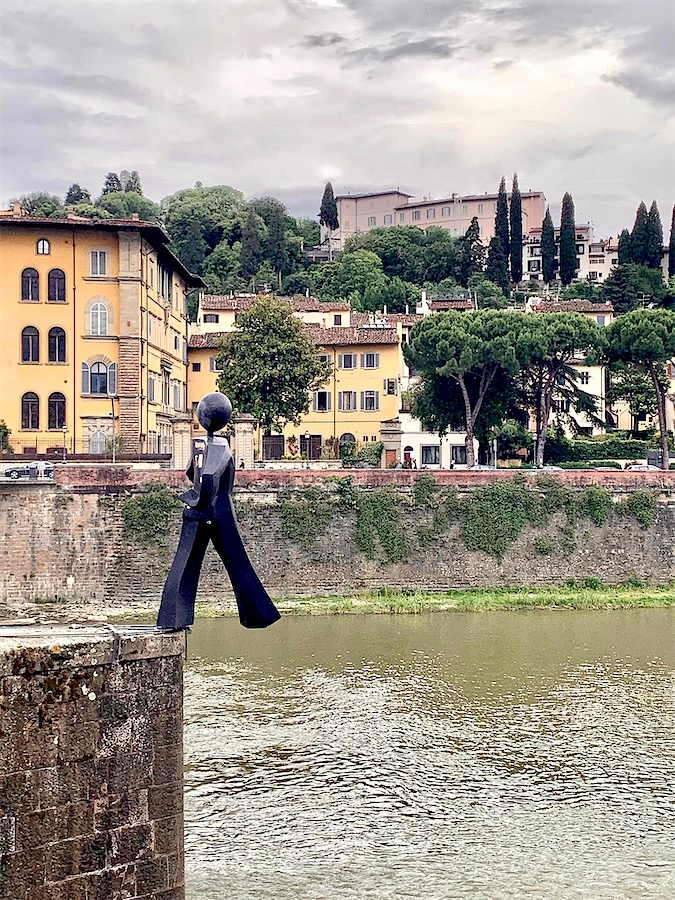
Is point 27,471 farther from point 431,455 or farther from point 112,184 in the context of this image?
point 112,184

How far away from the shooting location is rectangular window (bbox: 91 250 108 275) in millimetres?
46125

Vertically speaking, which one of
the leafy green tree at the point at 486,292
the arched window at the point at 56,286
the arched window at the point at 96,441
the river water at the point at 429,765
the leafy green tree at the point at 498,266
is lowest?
the river water at the point at 429,765

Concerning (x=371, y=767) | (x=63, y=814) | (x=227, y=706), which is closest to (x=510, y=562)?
(x=227, y=706)

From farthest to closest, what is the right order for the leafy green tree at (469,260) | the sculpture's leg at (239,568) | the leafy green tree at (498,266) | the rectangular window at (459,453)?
the leafy green tree at (469,260), the leafy green tree at (498,266), the rectangular window at (459,453), the sculpture's leg at (239,568)

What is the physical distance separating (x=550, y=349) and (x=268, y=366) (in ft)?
41.2

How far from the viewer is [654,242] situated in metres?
106

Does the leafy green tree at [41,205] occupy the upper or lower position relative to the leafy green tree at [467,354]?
upper

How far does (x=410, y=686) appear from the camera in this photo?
26391mm

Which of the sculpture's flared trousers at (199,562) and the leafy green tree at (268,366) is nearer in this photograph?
the sculpture's flared trousers at (199,562)

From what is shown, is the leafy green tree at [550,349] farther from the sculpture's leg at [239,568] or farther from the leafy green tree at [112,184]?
the leafy green tree at [112,184]

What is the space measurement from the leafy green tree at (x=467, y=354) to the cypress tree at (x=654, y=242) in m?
58.1

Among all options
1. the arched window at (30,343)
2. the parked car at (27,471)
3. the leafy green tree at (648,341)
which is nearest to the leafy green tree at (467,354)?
the leafy green tree at (648,341)

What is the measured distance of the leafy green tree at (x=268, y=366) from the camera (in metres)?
55.0

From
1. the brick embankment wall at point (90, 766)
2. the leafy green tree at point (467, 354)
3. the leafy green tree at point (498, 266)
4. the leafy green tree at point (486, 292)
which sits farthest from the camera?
the leafy green tree at point (498, 266)
